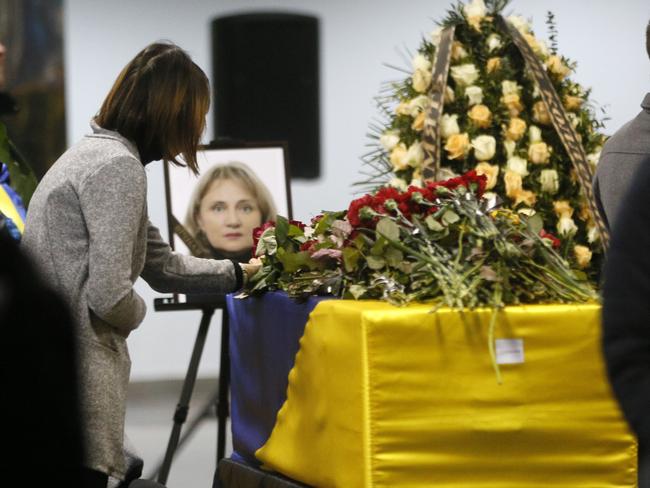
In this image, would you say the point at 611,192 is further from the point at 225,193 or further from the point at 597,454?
the point at 225,193

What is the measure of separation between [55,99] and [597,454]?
4496 mm

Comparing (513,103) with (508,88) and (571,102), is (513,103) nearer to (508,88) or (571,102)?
(508,88)

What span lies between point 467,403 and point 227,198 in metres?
2.19

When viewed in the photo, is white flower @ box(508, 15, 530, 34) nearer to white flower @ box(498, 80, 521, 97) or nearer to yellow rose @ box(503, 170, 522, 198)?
white flower @ box(498, 80, 521, 97)

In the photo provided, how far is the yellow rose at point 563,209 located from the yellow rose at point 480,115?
335 millimetres

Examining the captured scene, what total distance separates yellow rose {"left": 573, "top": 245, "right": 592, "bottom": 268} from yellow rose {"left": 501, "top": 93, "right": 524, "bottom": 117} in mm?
476

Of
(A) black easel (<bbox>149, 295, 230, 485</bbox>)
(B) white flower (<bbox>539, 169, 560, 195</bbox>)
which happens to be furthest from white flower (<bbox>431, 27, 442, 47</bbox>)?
(A) black easel (<bbox>149, 295, 230, 485</bbox>)

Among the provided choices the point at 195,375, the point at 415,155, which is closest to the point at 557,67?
the point at 415,155

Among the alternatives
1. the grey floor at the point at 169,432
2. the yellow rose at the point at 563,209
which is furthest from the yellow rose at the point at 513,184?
the grey floor at the point at 169,432

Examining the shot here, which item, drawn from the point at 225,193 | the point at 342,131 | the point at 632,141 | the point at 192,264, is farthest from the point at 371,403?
the point at 342,131

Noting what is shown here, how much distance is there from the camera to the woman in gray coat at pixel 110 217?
7.54 ft

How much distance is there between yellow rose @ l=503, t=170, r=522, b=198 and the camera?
137 inches

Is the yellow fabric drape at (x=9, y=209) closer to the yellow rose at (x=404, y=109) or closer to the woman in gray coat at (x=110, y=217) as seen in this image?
the woman in gray coat at (x=110, y=217)

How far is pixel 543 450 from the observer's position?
224 centimetres
